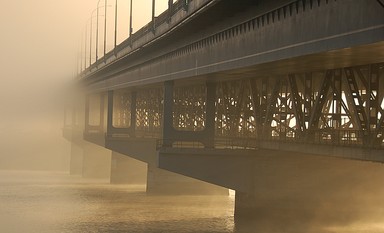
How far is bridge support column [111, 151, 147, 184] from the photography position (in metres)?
96.5

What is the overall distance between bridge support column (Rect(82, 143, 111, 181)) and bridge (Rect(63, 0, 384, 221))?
37.7m

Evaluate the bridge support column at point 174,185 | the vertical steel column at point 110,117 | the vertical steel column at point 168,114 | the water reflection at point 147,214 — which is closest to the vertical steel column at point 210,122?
the vertical steel column at point 168,114

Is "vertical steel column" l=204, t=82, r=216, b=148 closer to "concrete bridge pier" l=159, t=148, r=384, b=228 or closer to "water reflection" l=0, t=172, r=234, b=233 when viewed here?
"concrete bridge pier" l=159, t=148, r=384, b=228

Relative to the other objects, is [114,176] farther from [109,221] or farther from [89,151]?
[109,221]

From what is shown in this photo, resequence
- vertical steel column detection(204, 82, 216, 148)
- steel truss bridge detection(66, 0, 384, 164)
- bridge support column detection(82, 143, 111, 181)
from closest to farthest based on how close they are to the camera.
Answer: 1. steel truss bridge detection(66, 0, 384, 164)
2. vertical steel column detection(204, 82, 216, 148)
3. bridge support column detection(82, 143, 111, 181)

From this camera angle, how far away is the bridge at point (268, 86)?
83.0 feet

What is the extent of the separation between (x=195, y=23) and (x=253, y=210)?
1500cm

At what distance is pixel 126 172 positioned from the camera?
96.9 metres

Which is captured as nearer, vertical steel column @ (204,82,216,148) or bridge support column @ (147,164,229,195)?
vertical steel column @ (204,82,216,148)

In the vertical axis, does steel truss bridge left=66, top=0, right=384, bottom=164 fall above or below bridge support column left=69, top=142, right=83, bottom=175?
above

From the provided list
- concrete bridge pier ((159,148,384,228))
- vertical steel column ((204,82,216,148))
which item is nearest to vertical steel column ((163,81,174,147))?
vertical steel column ((204,82,216,148))

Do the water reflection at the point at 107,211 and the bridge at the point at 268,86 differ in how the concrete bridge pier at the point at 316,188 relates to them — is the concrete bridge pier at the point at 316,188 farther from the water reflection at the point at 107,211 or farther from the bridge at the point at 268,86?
the water reflection at the point at 107,211

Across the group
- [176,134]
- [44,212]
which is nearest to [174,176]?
[44,212]

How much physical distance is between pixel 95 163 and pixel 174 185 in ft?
129
